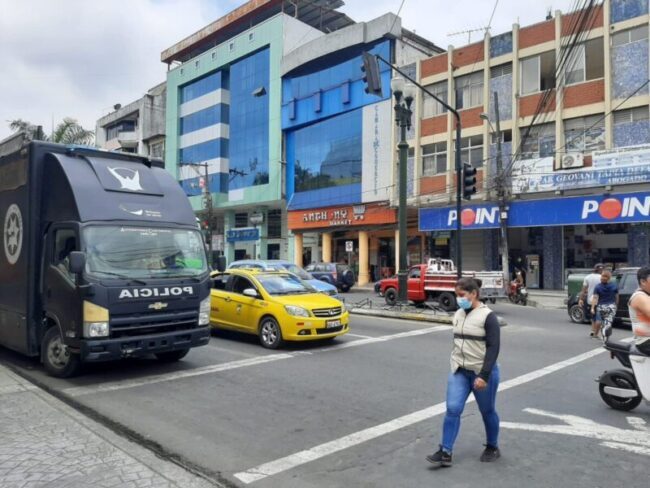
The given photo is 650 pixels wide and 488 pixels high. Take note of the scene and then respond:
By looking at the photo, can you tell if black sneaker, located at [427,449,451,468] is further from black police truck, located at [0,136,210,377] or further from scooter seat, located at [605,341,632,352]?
black police truck, located at [0,136,210,377]

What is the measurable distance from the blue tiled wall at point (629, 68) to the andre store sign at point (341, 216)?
13634mm

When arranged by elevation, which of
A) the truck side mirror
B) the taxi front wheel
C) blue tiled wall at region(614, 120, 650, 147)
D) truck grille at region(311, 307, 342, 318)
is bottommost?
the taxi front wheel

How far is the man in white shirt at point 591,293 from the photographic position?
474 inches

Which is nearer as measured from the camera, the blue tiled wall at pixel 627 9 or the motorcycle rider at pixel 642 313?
the motorcycle rider at pixel 642 313

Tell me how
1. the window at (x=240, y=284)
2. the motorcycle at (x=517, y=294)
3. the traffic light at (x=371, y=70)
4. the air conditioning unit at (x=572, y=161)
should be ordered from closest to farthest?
the window at (x=240, y=284) < the traffic light at (x=371, y=70) < the motorcycle at (x=517, y=294) < the air conditioning unit at (x=572, y=161)

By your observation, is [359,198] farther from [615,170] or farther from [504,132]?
[615,170]

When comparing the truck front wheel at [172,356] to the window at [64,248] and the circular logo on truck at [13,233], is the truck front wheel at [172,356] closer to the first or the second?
the window at [64,248]

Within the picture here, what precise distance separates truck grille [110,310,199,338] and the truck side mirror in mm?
808

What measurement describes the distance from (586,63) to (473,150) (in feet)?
21.9

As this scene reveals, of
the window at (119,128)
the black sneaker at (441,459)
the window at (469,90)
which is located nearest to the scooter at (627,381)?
the black sneaker at (441,459)

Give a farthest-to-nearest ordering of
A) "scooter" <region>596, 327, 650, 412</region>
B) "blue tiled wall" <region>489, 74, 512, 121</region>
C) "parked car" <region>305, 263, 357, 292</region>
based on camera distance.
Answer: "parked car" <region>305, 263, 357, 292</region>, "blue tiled wall" <region>489, 74, 512, 121</region>, "scooter" <region>596, 327, 650, 412</region>

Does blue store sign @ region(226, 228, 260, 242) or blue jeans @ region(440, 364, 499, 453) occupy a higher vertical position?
blue store sign @ region(226, 228, 260, 242)

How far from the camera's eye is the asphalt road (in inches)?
180

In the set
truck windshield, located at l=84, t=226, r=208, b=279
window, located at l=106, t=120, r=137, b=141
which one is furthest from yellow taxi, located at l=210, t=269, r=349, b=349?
window, located at l=106, t=120, r=137, b=141
